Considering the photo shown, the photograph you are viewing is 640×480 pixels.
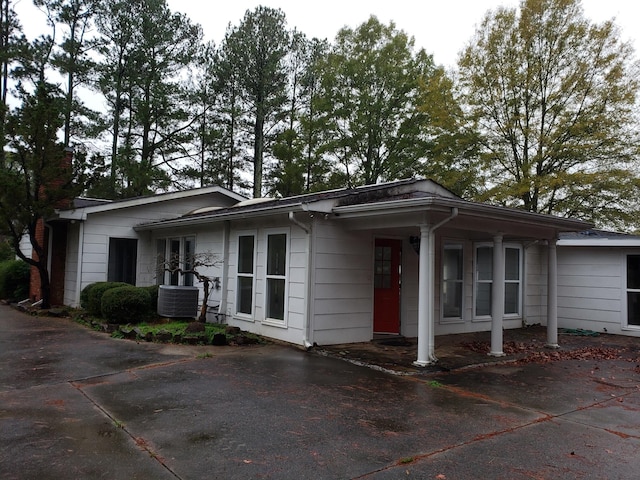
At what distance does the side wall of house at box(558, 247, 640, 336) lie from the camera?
1080 centimetres

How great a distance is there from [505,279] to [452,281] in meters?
2.12

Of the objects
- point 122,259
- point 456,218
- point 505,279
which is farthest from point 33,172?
point 505,279

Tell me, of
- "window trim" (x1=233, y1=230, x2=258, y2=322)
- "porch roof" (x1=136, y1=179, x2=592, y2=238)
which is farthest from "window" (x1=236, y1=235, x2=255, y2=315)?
"porch roof" (x1=136, y1=179, x2=592, y2=238)

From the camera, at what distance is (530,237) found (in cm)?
845

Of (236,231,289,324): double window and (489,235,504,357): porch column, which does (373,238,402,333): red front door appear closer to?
(236,231,289,324): double window

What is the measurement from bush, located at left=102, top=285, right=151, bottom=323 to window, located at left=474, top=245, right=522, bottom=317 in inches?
284

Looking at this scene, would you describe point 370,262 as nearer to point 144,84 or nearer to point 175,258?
point 175,258

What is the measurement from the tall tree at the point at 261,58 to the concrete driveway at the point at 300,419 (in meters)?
17.0

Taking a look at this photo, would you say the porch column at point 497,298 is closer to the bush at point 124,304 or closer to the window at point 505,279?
the window at point 505,279

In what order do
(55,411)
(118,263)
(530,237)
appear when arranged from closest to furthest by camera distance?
1. (55,411)
2. (530,237)
3. (118,263)

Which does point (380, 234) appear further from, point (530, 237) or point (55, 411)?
point (55, 411)

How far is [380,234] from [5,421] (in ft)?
20.5

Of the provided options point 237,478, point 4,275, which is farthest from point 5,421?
point 4,275

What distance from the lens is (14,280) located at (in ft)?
49.5
